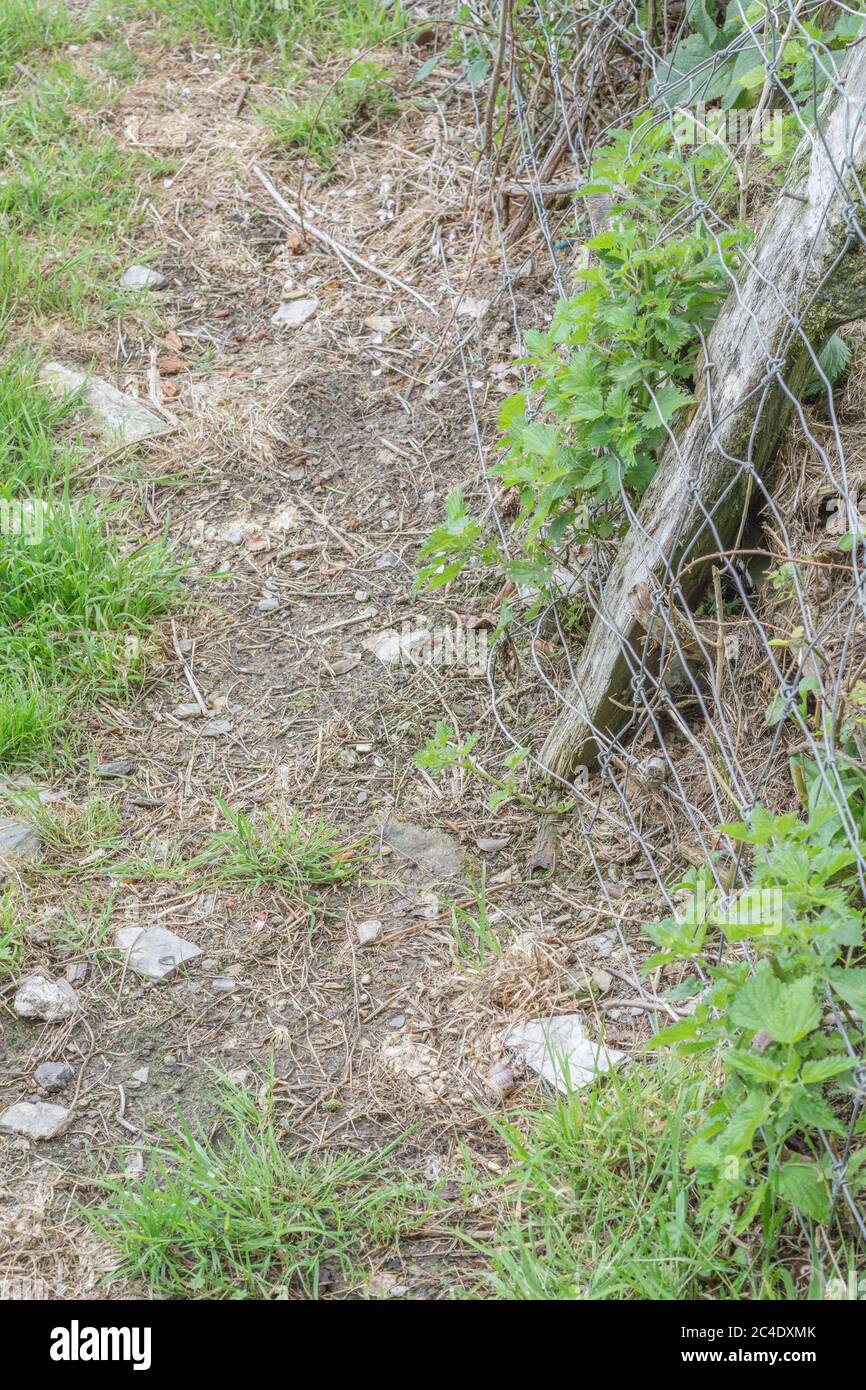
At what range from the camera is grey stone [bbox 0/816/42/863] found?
2.63 meters

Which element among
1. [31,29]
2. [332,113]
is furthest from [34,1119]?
[31,29]

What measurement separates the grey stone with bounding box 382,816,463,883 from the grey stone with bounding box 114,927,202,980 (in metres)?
0.49

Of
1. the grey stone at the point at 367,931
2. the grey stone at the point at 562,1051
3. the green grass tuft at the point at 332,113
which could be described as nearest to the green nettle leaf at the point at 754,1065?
the grey stone at the point at 562,1051

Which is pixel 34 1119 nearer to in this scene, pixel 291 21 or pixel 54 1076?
pixel 54 1076

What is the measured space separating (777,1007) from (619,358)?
4.44 ft

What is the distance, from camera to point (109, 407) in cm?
362

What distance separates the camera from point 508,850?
2631mm

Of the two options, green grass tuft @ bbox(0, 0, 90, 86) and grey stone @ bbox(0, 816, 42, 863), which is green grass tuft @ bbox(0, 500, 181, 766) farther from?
green grass tuft @ bbox(0, 0, 90, 86)

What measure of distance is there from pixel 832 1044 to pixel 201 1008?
124 cm

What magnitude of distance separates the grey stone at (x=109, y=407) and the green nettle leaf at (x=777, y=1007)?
254 centimetres

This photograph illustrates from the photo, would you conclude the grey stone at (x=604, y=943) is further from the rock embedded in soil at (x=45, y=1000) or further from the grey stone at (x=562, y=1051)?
the rock embedded in soil at (x=45, y=1000)

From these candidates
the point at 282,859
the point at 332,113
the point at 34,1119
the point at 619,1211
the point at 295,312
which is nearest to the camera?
the point at 619,1211

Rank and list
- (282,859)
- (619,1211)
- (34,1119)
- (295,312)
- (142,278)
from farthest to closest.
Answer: (142,278) < (295,312) < (282,859) < (34,1119) < (619,1211)

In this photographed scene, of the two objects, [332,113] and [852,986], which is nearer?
[852,986]
